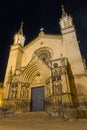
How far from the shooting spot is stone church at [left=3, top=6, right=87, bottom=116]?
11.3 meters

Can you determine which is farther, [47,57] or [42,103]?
[47,57]

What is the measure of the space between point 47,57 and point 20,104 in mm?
8095

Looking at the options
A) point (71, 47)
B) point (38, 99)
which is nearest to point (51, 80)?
point (38, 99)

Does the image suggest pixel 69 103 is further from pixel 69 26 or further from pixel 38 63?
pixel 69 26

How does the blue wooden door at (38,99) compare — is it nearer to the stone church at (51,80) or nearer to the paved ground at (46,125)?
the stone church at (51,80)

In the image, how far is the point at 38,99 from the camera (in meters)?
13.4

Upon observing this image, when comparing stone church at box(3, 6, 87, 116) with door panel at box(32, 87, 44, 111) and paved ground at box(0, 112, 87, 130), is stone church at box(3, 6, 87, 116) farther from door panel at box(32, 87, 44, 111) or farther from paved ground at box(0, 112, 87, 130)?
paved ground at box(0, 112, 87, 130)

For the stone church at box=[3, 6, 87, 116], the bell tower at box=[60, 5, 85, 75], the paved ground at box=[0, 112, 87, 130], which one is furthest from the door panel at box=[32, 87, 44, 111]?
the paved ground at box=[0, 112, 87, 130]

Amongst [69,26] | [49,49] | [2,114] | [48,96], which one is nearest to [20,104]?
[2,114]

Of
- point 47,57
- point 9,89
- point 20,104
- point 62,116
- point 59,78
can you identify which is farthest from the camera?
point 47,57

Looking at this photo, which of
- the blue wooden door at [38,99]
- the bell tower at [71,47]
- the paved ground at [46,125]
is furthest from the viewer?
the bell tower at [71,47]

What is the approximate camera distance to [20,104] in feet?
42.0

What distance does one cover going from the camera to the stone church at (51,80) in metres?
11.3

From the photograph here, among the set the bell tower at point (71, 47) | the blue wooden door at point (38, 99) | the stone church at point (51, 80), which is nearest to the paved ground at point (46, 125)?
the stone church at point (51, 80)
